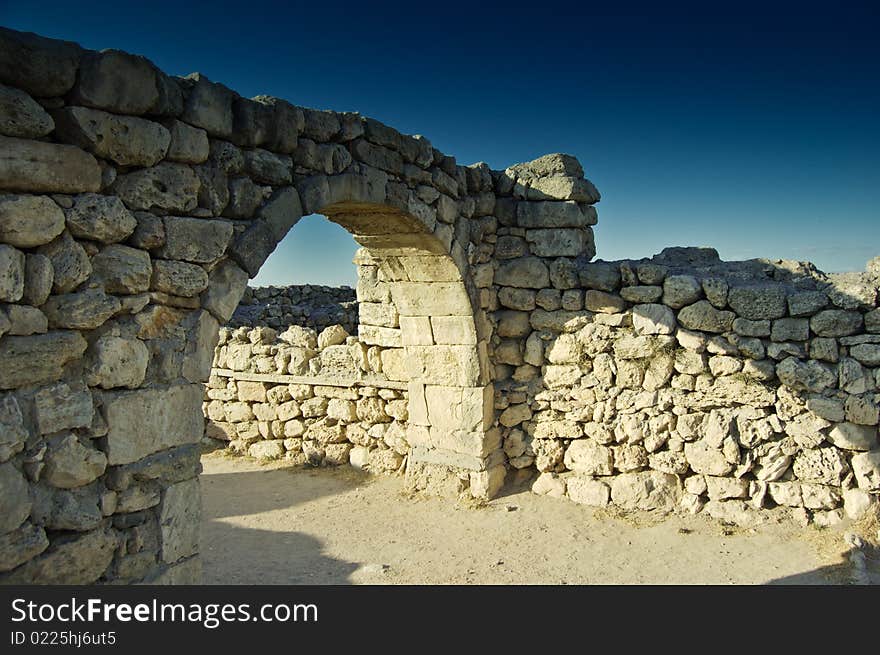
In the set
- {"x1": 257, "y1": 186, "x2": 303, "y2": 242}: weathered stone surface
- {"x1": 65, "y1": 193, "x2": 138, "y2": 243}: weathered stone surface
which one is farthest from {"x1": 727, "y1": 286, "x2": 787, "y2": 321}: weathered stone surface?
{"x1": 65, "y1": 193, "x2": 138, "y2": 243}: weathered stone surface

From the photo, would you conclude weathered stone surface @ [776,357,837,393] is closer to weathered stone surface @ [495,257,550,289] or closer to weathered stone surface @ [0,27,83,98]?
weathered stone surface @ [495,257,550,289]

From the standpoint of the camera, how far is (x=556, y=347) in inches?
268

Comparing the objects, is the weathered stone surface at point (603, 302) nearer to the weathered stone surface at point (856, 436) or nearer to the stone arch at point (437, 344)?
the stone arch at point (437, 344)

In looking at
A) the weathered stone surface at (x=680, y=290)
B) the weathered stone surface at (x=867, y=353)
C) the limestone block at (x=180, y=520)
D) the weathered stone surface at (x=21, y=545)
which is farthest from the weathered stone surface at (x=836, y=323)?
the weathered stone surface at (x=21, y=545)

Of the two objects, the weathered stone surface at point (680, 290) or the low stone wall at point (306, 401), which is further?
the low stone wall at point (306, 401)

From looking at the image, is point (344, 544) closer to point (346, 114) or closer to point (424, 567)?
point (424, 567)

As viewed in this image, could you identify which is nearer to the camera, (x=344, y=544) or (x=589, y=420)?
(x=344, y=544)

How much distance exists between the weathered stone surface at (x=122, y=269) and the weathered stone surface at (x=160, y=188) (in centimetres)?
23

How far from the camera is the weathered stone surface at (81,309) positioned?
9.41 feet

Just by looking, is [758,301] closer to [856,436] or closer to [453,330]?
[856,436]

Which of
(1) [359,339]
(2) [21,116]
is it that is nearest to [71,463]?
(2) [21,116]

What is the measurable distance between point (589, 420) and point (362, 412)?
8.71 feet

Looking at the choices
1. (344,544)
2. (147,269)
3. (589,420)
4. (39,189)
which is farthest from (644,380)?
(39,189)

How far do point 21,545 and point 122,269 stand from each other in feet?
4.17
